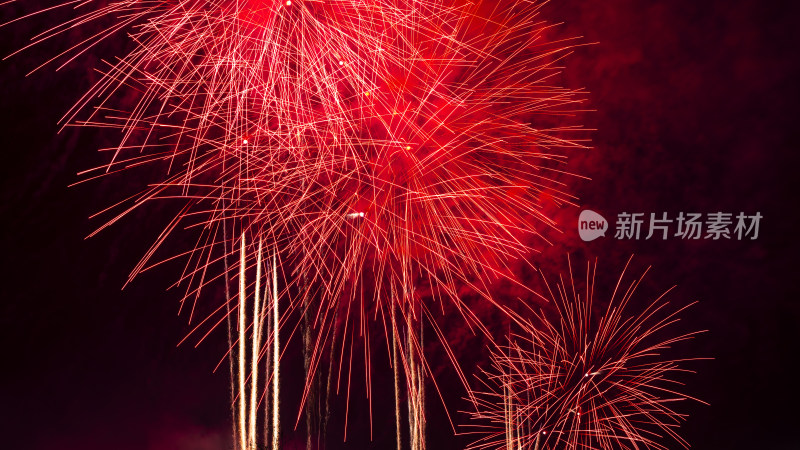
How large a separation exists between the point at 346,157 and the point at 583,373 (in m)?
0.84

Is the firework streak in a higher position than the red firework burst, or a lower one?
higher

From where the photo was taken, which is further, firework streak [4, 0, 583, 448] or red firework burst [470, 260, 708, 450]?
red firework burst [470, 260, 708, 450]

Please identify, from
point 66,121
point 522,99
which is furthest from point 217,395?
point 522,99

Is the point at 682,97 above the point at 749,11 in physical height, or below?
below

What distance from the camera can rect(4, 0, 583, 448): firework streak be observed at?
140cm

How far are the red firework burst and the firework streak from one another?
19 centimetres

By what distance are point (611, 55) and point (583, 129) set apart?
0.21 metres

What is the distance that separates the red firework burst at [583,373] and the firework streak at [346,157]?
19 cm

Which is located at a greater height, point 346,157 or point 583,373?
point 346,157

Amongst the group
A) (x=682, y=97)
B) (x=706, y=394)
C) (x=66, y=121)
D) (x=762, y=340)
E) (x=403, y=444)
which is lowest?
(x=403, y=444)

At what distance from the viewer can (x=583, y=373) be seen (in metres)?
1.53

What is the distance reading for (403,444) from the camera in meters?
1.62

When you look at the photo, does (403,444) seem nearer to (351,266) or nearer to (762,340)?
A: (351,266)

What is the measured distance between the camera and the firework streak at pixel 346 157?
1.40 m
